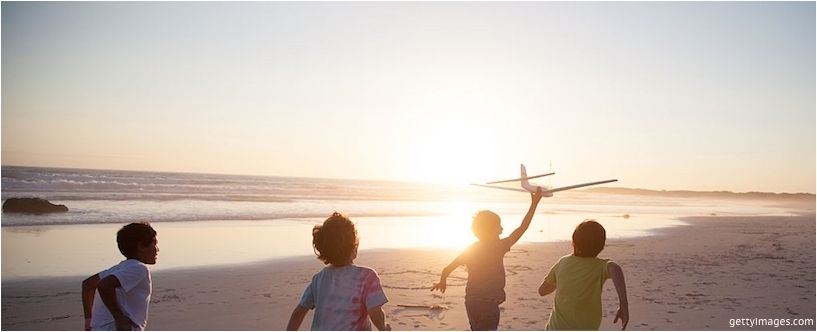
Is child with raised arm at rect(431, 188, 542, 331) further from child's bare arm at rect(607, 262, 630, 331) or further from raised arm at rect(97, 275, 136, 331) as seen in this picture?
raised arm at rect(97, 275, 136, 331)

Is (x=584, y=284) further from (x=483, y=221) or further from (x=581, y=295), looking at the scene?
(x=483, y=221)

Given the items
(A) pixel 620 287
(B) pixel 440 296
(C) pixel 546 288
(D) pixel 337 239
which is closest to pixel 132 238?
(D) pixel 337 239

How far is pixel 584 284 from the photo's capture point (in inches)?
155

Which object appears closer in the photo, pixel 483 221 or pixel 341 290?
pixel 341 290

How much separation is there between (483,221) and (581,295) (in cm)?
106

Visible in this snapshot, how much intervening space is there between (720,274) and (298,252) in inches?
377

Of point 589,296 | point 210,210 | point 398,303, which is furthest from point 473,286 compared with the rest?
point 210,210

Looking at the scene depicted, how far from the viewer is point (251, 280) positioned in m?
10.6

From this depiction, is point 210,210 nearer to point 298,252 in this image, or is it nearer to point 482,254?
point 298,252

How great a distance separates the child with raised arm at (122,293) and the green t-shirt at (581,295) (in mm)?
2711

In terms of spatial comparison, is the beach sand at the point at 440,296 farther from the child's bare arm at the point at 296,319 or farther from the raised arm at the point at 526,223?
the child's bare arm at the point at 296,319

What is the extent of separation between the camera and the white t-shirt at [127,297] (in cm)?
354

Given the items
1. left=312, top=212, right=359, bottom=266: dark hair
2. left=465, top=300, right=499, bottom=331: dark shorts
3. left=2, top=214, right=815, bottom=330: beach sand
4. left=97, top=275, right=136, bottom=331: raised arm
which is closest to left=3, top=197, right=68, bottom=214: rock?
left=2, top=214, right=815, bottom=330: beach sand
